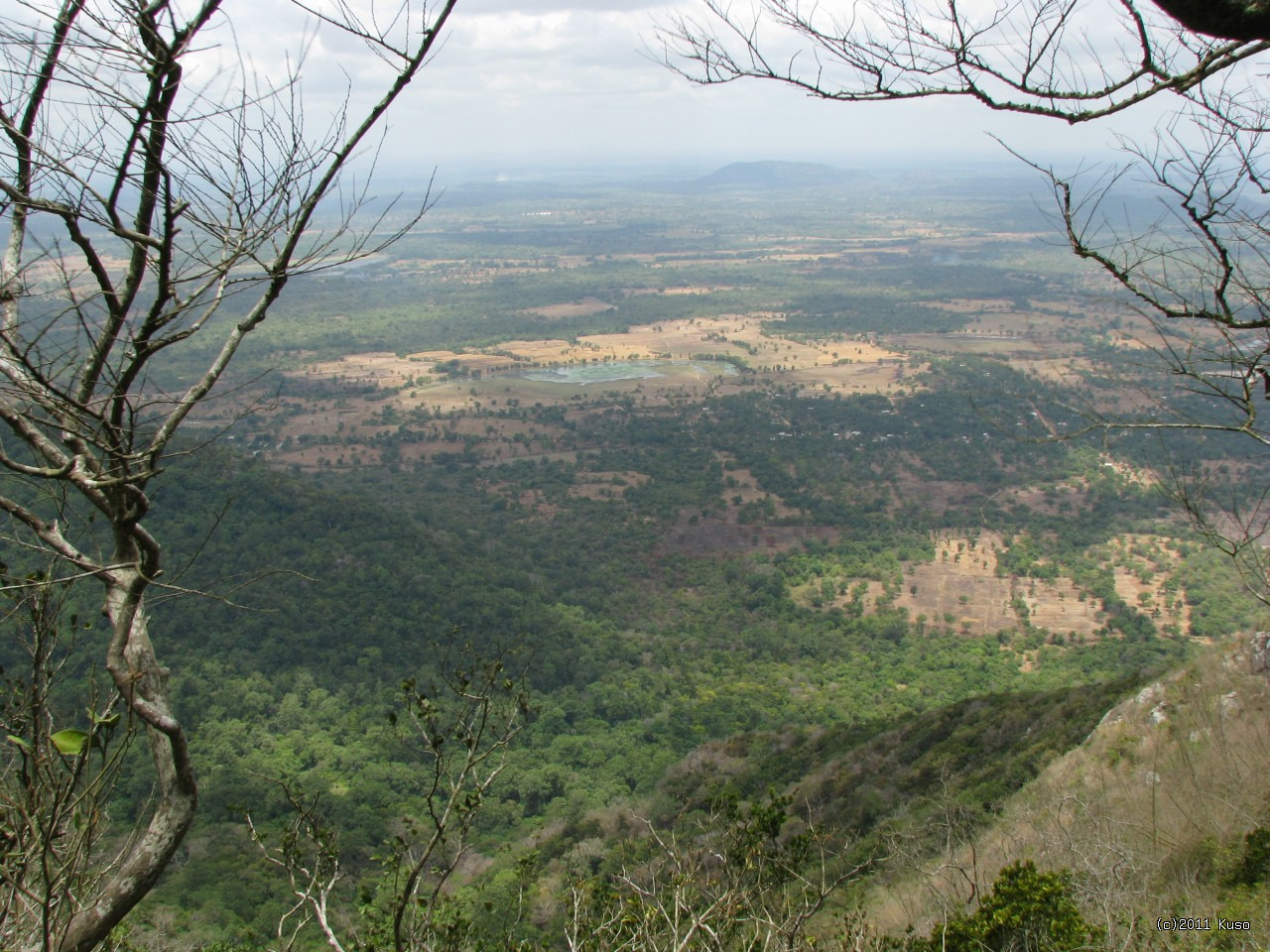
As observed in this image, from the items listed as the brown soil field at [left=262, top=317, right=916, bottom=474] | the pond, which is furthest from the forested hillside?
the pond

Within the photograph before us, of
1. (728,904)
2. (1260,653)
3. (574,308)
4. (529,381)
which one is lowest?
(529,381)

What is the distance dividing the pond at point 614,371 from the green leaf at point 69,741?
55887 millimetres

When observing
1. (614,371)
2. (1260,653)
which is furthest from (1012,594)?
(614,371)

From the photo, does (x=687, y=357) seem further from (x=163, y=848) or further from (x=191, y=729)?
(x=163, y=848)

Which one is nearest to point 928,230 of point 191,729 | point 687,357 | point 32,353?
point 687,357

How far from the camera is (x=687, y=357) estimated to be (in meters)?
65.8

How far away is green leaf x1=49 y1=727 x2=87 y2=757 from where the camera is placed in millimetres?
2197

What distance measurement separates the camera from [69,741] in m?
2.23

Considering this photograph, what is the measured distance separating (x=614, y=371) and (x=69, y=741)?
60272mm

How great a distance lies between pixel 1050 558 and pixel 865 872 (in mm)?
24295

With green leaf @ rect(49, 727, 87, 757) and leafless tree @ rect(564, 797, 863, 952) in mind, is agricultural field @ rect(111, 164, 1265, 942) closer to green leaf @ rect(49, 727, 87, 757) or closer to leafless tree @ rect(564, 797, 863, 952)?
green leaf @ rect(49, 727, 87, 757)

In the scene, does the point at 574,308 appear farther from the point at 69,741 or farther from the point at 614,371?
the point at 69,741

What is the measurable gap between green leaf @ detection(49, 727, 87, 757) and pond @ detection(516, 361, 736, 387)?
55.9 m

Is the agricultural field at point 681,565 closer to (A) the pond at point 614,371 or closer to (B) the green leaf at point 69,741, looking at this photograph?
(A) the pond at point 614,371
